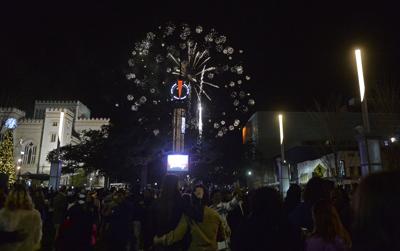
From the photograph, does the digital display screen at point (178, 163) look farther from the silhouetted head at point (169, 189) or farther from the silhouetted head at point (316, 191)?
the silhouetted head at point (169, 189)

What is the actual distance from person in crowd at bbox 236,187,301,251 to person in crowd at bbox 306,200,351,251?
13.6 inches

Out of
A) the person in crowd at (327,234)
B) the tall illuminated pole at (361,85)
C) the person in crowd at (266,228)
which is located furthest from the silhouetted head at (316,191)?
the tall illuminated pole at (361,85)

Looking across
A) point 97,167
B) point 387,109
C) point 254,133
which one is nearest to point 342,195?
point 387,109

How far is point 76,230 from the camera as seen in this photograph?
6.29m

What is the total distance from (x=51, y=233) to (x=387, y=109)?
27407 mm

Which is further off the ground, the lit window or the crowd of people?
the lit window

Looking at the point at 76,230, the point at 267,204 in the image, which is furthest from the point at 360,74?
the point at 76,230

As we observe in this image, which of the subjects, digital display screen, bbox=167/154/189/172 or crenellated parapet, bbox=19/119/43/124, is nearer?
digital display screen, bbox=167/154/189/172

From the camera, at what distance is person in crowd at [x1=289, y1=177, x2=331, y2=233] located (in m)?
4.77

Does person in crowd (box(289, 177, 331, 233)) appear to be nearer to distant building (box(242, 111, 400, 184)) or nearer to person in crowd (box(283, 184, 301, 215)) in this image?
person in crowd (box(283, 184, 301, 215))

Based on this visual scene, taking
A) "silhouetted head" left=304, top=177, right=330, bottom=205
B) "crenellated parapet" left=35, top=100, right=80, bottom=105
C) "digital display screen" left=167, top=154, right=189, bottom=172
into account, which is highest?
"crenellated parapet" left=35, top=100, right=80, bottom=105

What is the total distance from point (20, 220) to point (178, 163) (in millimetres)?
16425

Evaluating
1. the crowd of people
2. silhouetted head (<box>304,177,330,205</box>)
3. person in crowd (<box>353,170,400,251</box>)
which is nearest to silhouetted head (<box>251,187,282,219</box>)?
the crowd of people

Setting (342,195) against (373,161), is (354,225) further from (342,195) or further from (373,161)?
(373,161)
